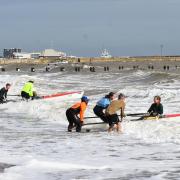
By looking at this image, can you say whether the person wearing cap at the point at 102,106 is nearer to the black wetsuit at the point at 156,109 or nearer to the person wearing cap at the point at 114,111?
the person wearing cap at the point at 114,111

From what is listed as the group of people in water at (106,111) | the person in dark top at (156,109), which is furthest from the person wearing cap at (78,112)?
the person in dark top at (156,109)

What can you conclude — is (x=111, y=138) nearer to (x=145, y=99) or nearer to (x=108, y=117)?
(x=108, y=117)

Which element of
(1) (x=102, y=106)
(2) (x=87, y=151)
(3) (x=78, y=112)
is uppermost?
(1) (x=102, y=106)

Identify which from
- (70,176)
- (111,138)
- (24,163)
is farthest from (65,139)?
(70,176)

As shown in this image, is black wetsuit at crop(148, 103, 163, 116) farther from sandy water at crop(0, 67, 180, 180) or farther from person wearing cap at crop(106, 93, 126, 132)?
Answer: person wearing cap at crop(106, 93, 126, 132)

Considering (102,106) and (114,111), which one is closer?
(114,111)

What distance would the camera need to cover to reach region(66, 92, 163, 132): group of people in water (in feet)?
52.6

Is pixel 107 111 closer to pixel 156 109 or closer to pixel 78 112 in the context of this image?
pixel 78 112

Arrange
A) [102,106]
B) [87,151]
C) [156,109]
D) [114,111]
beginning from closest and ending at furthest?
1. [87,151]
2. [114,111]
3. [102,106]
4. [156,109]

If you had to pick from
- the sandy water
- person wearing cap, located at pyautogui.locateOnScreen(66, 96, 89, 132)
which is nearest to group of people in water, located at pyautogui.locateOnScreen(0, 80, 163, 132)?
person wearing cap, located at pyautogui.locateOnScreen(66, 96, 89, 132)

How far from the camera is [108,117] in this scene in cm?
1611

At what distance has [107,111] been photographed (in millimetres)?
16078

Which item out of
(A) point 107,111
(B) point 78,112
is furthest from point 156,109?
(B) point 78,112

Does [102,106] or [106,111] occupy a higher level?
[102,106]
